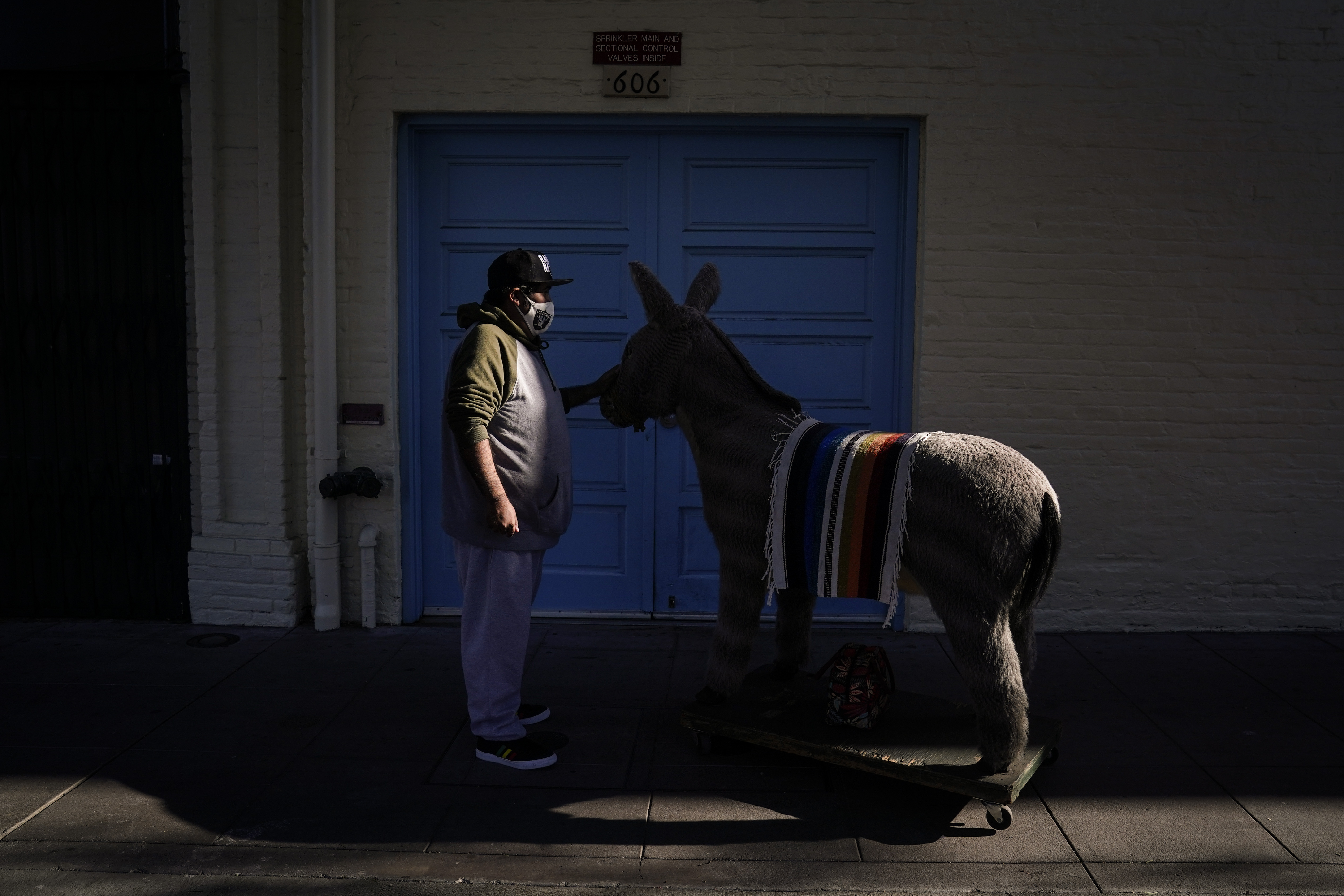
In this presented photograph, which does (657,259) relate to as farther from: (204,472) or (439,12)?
(204,472)

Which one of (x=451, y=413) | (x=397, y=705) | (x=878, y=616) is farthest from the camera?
(x=878, y=616)

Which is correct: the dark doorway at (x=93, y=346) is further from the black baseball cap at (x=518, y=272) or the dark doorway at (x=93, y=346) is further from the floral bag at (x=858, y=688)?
the floral bag at (x=858, y=688)

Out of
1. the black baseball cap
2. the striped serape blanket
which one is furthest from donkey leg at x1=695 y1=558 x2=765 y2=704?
the black baseball cap

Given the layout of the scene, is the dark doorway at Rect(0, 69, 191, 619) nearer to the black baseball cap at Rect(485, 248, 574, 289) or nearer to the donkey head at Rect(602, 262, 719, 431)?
the black baseball cap at Rect(485, 248, 574, 289)

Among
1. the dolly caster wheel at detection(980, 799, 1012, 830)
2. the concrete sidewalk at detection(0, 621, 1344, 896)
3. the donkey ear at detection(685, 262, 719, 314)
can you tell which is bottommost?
the concrete sidewalk at detection(0, 621, 1344, 896)

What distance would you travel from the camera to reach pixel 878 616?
19.6ft

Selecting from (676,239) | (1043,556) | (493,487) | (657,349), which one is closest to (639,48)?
(676,239)

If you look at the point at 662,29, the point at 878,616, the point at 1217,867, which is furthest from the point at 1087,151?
the point at 1217,867

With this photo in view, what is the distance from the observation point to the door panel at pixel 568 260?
18.9ft

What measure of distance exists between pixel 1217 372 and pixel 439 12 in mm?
4617

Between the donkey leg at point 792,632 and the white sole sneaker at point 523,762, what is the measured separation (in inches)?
38.9

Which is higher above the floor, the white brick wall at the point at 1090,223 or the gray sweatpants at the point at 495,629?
the white brick wall at the point at 1090,223

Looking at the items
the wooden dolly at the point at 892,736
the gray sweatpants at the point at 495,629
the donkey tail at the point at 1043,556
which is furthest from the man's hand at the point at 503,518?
the donkey tail at the point at 1043,556

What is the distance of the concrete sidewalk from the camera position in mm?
3186
